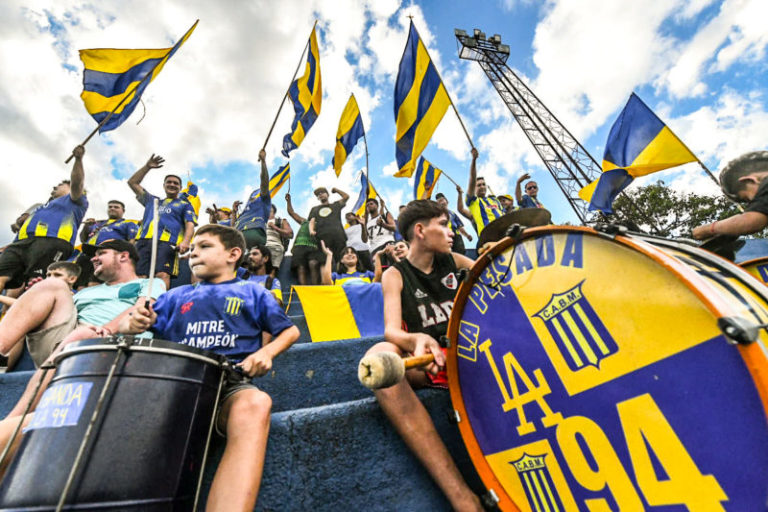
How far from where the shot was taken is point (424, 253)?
2115 mm

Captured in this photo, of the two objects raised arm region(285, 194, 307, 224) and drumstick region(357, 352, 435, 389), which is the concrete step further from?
raised arm region(285, 194, 307, 224)

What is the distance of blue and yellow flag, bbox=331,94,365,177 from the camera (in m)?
6.70

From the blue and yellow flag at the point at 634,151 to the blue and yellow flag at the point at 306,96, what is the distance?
463 centimetres

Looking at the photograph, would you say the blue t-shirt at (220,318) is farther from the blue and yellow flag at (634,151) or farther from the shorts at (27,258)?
the blue and yellow flag at (634,151)

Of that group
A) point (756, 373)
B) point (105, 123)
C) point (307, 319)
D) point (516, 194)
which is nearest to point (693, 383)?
point (756, 373)

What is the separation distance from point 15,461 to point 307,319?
307 centimetres

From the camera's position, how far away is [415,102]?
201 inches

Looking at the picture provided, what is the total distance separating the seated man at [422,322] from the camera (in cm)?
132

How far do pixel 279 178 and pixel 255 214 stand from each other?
67.6 inches

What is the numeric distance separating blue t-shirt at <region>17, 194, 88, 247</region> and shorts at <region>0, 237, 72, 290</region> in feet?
0.33

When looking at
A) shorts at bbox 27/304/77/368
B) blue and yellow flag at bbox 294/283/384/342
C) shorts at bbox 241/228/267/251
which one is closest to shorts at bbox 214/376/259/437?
shorts at bbox 27/304/77/368

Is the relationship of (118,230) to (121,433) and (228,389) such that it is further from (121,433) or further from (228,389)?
(121,433)

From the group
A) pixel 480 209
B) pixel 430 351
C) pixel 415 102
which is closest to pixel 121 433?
pixel 430 351

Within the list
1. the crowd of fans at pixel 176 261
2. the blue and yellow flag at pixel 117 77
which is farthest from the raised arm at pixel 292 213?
the blue and yellow flag at pixel 117 77
